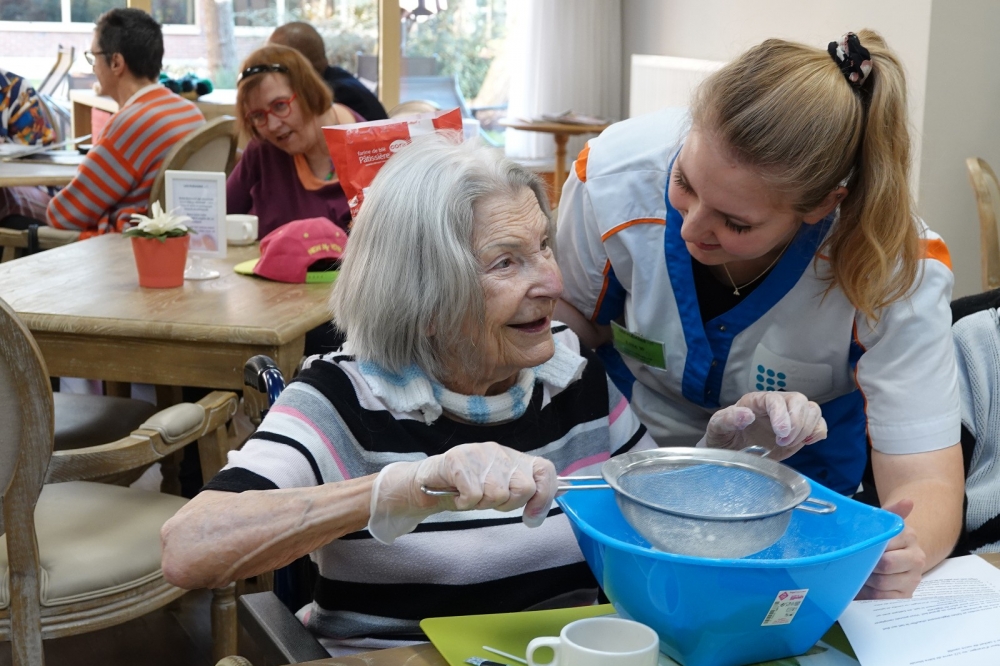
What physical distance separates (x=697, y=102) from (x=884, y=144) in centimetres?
25

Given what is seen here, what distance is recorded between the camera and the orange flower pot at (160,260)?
8.27ft

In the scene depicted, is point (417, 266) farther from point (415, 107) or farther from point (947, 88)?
point (415, 107)

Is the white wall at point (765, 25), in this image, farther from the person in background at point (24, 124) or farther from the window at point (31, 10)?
the window at point (31, 10)

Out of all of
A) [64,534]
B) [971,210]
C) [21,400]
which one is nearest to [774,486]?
[21,400]

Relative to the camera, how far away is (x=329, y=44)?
7.62 meters

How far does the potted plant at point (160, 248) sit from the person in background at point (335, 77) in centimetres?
171

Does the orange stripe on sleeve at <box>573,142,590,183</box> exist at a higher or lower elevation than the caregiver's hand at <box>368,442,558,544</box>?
higher

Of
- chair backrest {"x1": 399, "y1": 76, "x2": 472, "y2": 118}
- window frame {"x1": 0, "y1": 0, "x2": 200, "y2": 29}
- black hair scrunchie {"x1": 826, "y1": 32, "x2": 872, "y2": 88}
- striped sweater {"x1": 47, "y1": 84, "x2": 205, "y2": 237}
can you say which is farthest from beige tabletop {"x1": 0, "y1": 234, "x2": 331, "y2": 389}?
→ chair backrest {"x1": 399, "y1": 76, "x2": 472, "y2": 118}

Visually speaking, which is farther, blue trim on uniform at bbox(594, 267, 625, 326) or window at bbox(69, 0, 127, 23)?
window at bbox(69, 0, 127, 23)

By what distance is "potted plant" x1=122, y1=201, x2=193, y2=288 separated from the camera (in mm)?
2488

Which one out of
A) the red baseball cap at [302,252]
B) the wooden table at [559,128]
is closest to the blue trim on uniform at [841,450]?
the red baseball cap at [302,252]

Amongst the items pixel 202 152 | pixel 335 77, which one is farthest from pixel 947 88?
pixel 202 152

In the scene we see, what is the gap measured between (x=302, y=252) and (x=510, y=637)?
1.77m

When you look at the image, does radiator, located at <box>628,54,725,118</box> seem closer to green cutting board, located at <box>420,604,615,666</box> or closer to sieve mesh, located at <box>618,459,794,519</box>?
sieve mesh, located at <box>618,459,794,519</box>
